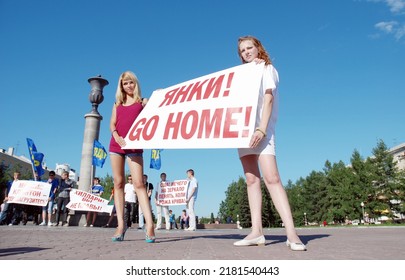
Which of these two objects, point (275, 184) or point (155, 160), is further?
point (155, 160)

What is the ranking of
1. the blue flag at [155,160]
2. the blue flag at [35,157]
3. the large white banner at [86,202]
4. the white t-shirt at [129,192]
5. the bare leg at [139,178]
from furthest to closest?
the blue flag at [155,160] < the blue flag at [35,157] < the large white banner at [86,202] < the white t-shirt at [129,192] < the bare leg at [139,178]

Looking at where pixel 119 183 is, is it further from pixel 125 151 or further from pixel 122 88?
pixel 122 88

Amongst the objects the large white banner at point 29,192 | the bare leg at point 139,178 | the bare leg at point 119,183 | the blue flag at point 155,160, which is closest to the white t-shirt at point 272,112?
the bare leg at point 139,178

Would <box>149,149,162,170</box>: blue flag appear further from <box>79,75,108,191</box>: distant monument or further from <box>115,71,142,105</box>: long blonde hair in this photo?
<box>115,71,142,105</box>: long blonde hair

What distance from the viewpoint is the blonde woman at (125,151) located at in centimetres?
479

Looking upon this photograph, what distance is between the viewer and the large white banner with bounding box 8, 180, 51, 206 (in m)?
13.2

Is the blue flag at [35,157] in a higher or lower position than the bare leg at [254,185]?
higher

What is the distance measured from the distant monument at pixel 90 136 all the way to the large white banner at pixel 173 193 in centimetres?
566

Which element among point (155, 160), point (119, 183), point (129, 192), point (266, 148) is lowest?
point (119, 183)

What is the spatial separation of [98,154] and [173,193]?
5.65 meters

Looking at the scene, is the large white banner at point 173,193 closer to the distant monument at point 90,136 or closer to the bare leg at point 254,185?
the distant monument at point 90,136

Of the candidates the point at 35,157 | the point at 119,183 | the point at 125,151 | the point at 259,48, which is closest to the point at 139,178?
the point at 119,183

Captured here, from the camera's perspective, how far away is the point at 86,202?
1373 centimetres
